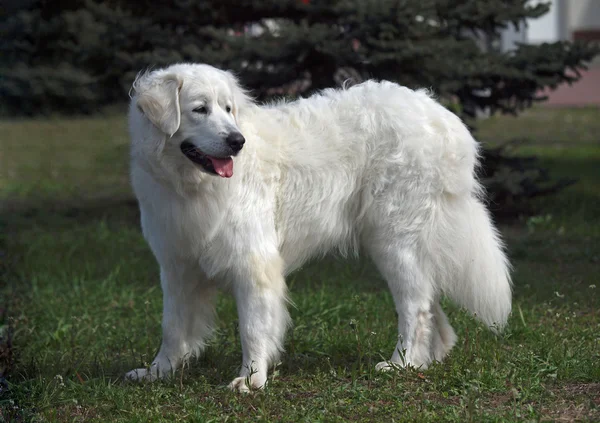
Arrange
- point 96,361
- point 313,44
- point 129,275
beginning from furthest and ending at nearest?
1. point 313,44
2. point 129,275
3. point 96,361

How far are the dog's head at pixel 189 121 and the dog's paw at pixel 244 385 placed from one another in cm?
98

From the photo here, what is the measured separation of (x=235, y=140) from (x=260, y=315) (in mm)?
878

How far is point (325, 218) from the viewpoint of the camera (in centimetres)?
452

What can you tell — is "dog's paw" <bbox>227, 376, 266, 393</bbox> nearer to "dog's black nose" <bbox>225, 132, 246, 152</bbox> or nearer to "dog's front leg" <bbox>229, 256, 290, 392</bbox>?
"dog's front leg" <bbox>229, 256, 290, 392</bbox>

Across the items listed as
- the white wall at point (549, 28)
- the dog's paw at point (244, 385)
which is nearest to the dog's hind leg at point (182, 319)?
the dog's paw at point (244, 385)

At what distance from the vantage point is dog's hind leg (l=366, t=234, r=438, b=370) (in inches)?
174

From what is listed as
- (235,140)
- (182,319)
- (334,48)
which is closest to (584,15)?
(334,48)

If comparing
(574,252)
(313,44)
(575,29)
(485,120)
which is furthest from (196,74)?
(575,29)

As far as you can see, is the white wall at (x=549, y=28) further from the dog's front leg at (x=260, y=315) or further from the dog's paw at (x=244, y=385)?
the dog's paw at (x=244, y=385)

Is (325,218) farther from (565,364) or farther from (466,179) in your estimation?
(565,364)

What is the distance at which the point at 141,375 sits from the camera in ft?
14.9

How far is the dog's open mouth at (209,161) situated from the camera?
4.19 meters

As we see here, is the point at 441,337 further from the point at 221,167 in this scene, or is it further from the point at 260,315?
the point at 221,167

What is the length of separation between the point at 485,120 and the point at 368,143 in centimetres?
1141
